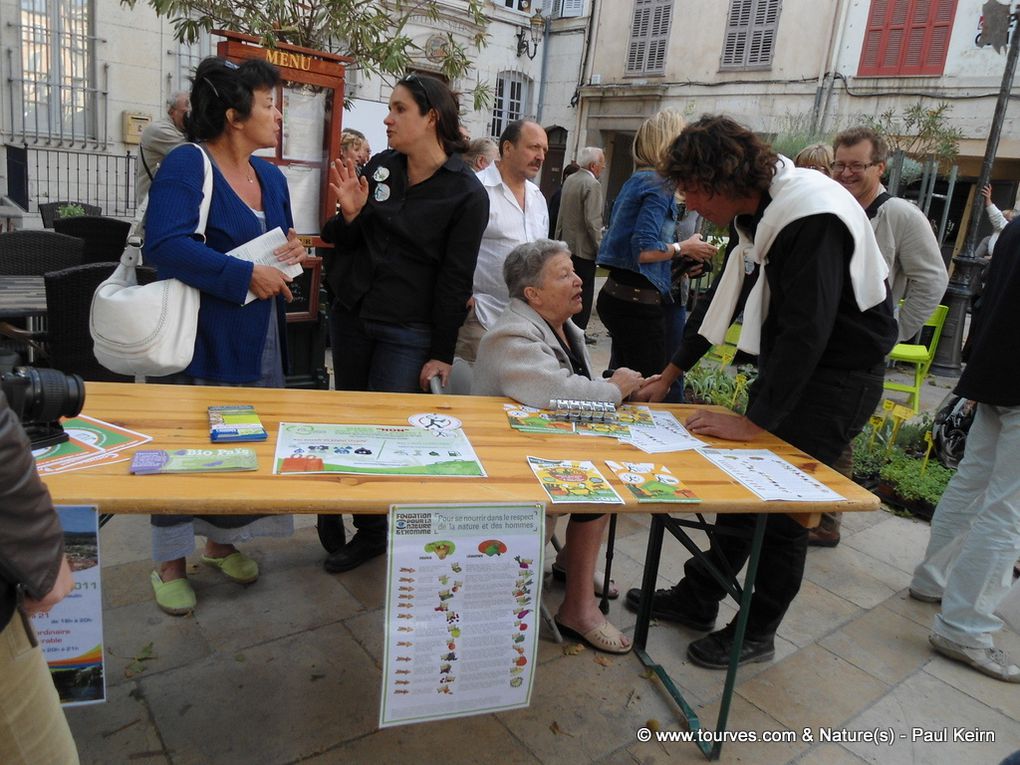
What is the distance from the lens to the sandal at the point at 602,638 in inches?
104

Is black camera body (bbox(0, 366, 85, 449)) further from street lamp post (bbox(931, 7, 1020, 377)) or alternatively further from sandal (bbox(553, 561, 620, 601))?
street lamp post (bbox(931, 7, 1020, 377))

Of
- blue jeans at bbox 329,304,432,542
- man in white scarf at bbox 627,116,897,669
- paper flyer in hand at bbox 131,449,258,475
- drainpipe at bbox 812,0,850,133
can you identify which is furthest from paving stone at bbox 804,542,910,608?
drainpipe at bbox 812,0,850,133

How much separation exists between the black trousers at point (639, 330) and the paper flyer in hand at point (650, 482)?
180cm

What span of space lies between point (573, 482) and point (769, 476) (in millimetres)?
600

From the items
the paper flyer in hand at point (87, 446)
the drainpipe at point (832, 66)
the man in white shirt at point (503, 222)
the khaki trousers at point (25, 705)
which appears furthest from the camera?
the drainpipe at point (832, 66)

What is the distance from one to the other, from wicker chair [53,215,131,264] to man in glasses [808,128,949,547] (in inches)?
170

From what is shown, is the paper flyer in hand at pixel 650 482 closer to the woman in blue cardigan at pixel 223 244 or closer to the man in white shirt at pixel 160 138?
the woman in blue cardigan at pixel 223 244

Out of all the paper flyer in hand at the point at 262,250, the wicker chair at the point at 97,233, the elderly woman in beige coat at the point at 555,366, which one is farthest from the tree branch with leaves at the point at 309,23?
the elderly woman in beige coat at the point at 555,366

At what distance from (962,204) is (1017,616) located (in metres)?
13.6

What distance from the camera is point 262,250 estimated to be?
2.36 m

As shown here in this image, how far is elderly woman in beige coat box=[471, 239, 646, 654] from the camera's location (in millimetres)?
2426

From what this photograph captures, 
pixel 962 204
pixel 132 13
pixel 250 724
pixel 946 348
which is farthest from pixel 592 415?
pixel 962 204

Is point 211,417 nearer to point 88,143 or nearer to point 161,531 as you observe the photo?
point 161,531

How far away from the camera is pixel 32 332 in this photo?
3791 mm
